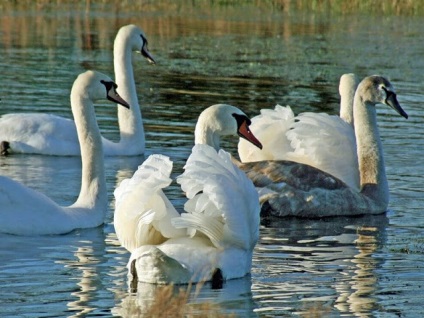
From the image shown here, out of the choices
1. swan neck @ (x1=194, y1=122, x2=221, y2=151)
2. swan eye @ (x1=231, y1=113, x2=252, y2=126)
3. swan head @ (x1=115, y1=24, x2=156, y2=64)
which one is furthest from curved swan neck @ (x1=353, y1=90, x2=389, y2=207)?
swan head @ (x1=115, y1=24, x2=156, y2=64)

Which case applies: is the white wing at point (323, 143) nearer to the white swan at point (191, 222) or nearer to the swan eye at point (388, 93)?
the swan eye at point (388, 93)

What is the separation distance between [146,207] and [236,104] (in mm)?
9184

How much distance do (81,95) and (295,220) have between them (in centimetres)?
215

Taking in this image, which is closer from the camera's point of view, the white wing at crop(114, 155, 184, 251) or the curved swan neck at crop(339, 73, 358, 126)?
the white wing at crop(114, 155, 184, 251)

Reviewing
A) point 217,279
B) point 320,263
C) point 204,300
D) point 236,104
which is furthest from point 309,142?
point 236,104

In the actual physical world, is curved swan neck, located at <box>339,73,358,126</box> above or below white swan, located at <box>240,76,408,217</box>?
above

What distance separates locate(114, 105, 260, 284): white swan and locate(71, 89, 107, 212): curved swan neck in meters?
2.01

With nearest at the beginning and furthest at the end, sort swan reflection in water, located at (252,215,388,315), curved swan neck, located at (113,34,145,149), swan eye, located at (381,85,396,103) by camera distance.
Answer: swan reflection in water, located at (252,215,388,315), swan eye, located at (381,85,396,103), curved swan neck, located at (113,34,145,149)

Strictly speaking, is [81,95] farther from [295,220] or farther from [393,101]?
[393,101]

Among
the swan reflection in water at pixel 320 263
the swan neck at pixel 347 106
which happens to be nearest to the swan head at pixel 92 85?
the swan reflection in water at pixel 320 263

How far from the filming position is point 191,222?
6.82 meters

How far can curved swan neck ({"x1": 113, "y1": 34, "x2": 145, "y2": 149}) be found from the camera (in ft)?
41.3

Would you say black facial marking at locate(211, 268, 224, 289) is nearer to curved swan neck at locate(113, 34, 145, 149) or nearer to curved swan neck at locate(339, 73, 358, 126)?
curved swan neck at locate(339, 73, 358, 126)

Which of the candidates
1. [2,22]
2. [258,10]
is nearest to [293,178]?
[2,22]
